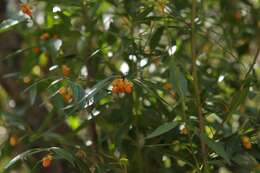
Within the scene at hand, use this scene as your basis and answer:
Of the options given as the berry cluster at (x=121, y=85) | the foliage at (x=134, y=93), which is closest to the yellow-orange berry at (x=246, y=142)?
the foliage at (x=134, y=93)

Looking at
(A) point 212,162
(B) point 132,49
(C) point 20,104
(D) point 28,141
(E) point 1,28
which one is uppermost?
(E) point 1,28

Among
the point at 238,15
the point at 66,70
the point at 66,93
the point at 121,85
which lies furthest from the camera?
the point at 238,15

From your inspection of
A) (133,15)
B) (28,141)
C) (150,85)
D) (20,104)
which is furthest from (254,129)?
(20,104)

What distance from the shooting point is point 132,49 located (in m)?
1.42

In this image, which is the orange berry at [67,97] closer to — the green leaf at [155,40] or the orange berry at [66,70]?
the orange berry at [66,70]

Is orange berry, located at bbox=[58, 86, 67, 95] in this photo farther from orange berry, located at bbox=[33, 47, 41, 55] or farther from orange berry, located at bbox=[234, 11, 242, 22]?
orange berry, located at bbox=[234, 11, 242, 22]

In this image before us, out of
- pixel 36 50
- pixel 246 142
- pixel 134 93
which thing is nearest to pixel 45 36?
pixel 36 50

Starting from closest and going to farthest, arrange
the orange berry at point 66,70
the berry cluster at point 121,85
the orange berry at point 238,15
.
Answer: the berry cluster at point 121,85
the orange berry at point 66,70
the orange berry at point 238,15

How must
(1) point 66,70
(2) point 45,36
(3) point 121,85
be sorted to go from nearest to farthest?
1. (3) point 121,85
2. (1) point 66,70
3. (2) point 45,36

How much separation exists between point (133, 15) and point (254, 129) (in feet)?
1.32

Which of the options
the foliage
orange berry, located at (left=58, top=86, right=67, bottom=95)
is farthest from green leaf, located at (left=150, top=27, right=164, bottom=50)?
orange berry, located at (left=58, top=86, right=67, bottom=95)

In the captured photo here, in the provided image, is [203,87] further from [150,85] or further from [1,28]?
[1,28]

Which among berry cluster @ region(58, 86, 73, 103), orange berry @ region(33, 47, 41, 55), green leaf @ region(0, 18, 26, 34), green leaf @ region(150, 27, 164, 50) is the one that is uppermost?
green leaf @ region(0, 18, 26, 34)

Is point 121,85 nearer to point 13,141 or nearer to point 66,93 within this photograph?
point 66,93
